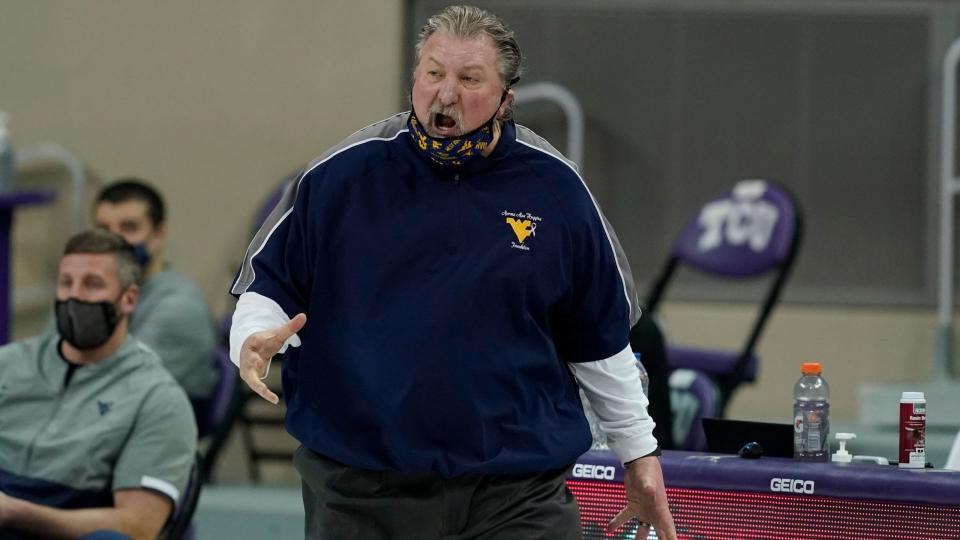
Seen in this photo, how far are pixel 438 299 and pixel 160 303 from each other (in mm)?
3167

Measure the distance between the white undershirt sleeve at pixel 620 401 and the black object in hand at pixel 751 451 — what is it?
2.55 ft

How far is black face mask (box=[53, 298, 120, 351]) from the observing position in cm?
376

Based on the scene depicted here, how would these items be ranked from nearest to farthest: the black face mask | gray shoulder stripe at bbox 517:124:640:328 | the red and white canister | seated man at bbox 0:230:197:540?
gray shoulder stripe at bbox 517:124:640:328, the red and white canister, seated man at bbox 0:230:197:540, the black face mask

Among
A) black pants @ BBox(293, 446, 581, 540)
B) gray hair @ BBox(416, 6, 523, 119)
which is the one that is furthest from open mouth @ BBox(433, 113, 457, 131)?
black pants @ BBox(293, 446, 581, 540)

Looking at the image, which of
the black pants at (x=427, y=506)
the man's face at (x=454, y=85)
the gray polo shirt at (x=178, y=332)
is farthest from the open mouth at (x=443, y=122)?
the gray polo shirt at (x=178, y=332)

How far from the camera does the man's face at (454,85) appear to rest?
2291 millimetres

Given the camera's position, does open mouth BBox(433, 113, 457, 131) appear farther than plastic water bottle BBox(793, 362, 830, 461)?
No

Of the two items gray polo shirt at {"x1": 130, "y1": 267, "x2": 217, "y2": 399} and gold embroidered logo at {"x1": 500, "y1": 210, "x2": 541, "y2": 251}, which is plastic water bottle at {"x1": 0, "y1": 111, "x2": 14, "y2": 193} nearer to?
gray polo shirt at {"x1": 130, "y1": 267, "x2": 217, "y2": 399}

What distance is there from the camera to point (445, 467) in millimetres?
2250

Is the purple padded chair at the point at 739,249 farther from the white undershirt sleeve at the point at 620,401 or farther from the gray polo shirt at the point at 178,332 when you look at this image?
the white undershirt sleeve at the point at 620,401

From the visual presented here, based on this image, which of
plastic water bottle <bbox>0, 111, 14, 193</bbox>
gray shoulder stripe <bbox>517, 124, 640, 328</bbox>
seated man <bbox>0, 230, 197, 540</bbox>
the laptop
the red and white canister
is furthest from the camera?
plastic water bottle <bbox>0, 111, 14, 193</bbox>

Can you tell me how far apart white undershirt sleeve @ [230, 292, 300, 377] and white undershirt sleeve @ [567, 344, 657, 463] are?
1.53 ft

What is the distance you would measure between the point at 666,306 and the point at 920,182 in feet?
3.75

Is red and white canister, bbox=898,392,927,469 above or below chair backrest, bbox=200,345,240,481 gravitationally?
above
